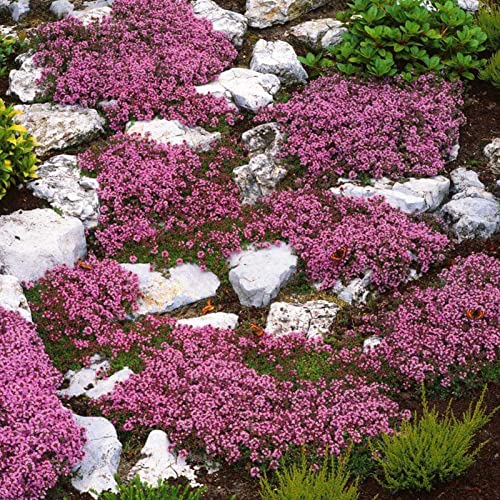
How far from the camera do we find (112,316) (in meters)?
8.44

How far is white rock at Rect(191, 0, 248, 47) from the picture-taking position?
1205cm

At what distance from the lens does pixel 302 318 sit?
838 cm

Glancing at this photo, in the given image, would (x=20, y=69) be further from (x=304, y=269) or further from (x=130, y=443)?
(x=130, y=443)

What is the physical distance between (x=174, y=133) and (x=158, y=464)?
5.00 meters

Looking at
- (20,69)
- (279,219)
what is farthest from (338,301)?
(20,69)

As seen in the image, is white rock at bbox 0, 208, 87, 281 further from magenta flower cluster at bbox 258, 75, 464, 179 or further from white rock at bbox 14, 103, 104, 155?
magenta flower cluster at bbox 258, 75, 464, 179

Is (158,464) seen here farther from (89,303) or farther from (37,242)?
(37,242)

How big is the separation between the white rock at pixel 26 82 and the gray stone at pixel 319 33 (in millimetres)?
4063

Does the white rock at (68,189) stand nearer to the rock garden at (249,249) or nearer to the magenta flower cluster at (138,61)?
the rock garden at (249,249)

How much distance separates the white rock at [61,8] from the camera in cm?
1262

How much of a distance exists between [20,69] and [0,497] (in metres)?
7.13

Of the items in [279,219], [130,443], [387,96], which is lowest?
[130,443]

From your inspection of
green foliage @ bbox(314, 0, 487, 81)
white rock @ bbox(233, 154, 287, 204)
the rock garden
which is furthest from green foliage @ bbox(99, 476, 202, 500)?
green foliage @ bbox(314, 0, 487, 81)

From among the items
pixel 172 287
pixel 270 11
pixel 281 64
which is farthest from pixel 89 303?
pixel 270 11
